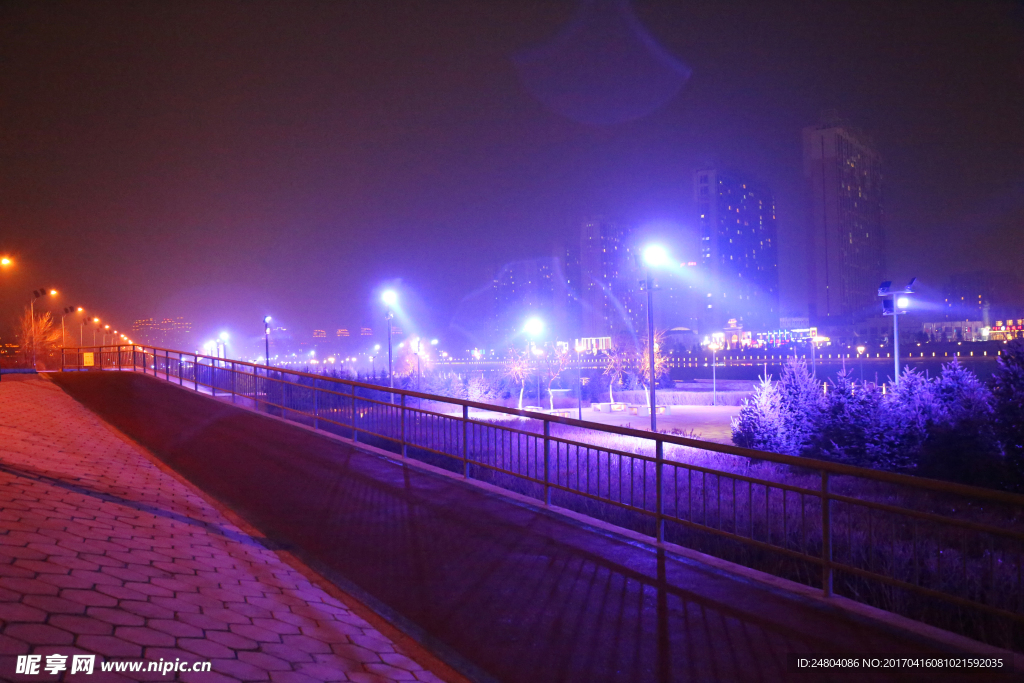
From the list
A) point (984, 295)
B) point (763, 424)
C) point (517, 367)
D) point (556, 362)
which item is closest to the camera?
point (763, 424)

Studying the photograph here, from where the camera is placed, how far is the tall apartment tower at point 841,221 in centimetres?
12662

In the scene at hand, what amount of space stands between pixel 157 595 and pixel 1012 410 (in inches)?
594

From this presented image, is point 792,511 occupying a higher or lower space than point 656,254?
lower

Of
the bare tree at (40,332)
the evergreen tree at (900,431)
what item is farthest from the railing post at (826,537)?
the bare tree at (40,332)

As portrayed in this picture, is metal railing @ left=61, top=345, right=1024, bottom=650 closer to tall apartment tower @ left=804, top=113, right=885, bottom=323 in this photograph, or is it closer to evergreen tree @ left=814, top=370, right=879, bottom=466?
evergreen tree @ left=814, top=370, right=879, bottom=466

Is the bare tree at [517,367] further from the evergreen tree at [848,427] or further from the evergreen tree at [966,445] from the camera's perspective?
the evergreen tree at [966,445]

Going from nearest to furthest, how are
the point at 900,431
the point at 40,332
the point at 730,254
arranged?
the point at 900,431 < the point at 40,332 < the point at 730,254

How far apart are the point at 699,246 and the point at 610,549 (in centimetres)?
19506

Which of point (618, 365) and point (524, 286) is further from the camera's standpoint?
point (524, 286)

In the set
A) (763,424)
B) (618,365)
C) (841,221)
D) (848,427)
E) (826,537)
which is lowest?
(763,424)

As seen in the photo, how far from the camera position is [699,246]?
190625mm

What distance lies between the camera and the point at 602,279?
179000mm

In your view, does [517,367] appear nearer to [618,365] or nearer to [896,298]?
[618,365]

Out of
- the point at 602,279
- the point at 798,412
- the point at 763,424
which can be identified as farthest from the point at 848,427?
the point at 602,279
